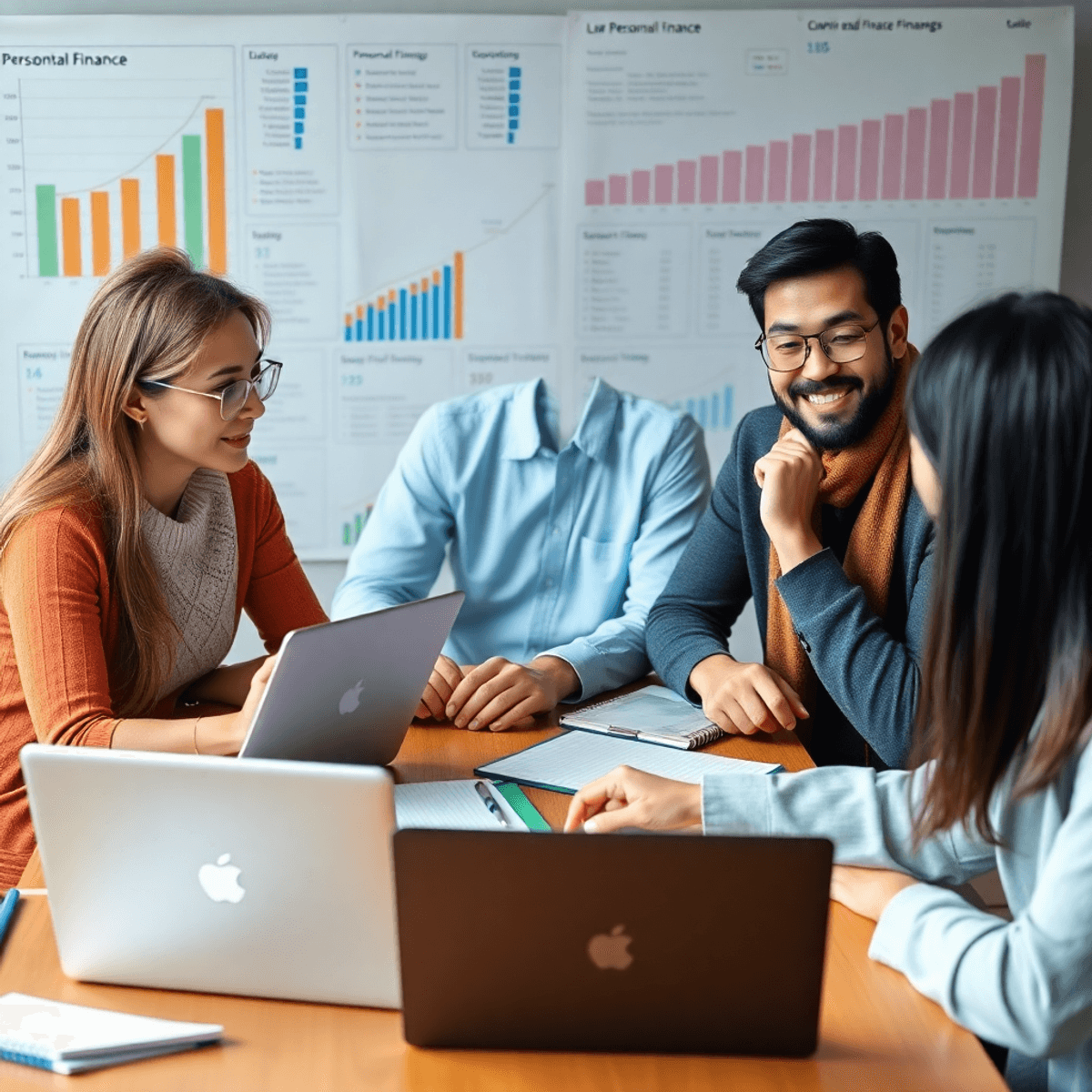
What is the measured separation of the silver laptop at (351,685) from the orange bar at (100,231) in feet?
6.57

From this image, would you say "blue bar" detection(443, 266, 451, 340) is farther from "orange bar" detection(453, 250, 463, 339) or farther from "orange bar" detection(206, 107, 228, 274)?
"orange bar" detection(206, 107, 228, 274)

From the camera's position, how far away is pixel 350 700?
4.17 ft

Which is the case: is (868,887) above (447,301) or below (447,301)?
below

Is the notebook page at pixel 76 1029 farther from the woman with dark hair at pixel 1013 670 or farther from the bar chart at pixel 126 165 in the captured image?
the bar chart at pixel 126 165

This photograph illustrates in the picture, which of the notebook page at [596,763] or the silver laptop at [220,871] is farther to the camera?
the notebook page at [596,763]

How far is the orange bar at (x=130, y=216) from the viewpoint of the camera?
2.93 metres

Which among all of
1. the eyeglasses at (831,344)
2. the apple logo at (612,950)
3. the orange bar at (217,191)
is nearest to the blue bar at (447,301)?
the orange bar at (217,191)

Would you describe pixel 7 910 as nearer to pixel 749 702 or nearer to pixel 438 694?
pixel 438 694

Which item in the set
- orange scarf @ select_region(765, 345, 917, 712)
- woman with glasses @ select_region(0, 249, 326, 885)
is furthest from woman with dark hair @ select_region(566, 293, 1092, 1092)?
woman with glasses @ select_region(0, 249, 326, 885)

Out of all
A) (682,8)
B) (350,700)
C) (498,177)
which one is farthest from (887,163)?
(350,700)

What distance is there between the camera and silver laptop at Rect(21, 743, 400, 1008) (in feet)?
2.83

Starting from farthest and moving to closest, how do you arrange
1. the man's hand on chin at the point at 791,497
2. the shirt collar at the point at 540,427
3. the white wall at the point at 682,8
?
the white wall at the point at 682,8 < the shirt collar at the point at 540,427 < the man's hand on chin at the point at 791,497

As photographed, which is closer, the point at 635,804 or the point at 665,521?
the point at 635,804

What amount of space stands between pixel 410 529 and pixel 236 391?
0.52m
